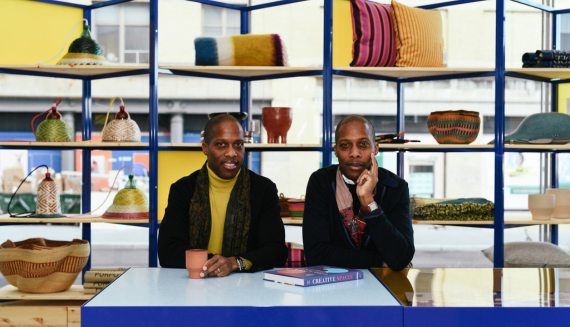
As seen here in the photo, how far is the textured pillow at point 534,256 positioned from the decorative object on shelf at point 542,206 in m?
0.17

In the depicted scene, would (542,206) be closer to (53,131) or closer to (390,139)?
(390,139)

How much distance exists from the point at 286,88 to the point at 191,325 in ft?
29.8

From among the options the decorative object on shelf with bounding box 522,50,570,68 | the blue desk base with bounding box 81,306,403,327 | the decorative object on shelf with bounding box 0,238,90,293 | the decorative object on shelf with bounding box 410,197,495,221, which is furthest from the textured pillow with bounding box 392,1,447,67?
the blue desk base with bounding box 81,306,403,327

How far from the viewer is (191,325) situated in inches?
56.2

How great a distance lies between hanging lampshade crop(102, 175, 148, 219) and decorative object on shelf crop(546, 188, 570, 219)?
92.9 inches

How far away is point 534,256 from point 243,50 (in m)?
1.96

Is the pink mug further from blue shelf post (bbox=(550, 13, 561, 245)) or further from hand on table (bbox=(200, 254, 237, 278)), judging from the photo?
blue shelf post (bbox=(550, 13, 561, 245))

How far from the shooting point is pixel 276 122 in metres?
3.39

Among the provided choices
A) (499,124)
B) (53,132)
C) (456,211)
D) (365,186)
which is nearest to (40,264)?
(53,132)

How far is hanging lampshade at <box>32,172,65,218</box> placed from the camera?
3430 mm

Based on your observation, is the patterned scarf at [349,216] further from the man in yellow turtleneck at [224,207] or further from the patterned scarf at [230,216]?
the patterned scarf at [230,216]

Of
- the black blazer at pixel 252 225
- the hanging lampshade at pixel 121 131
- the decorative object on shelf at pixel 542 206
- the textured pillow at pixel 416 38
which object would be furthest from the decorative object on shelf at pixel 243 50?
the decorative object on shelf at pixel 542 206

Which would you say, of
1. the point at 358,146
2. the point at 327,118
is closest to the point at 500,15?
the point at 327,118

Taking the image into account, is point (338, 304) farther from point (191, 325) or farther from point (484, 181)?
point (484, 181)
